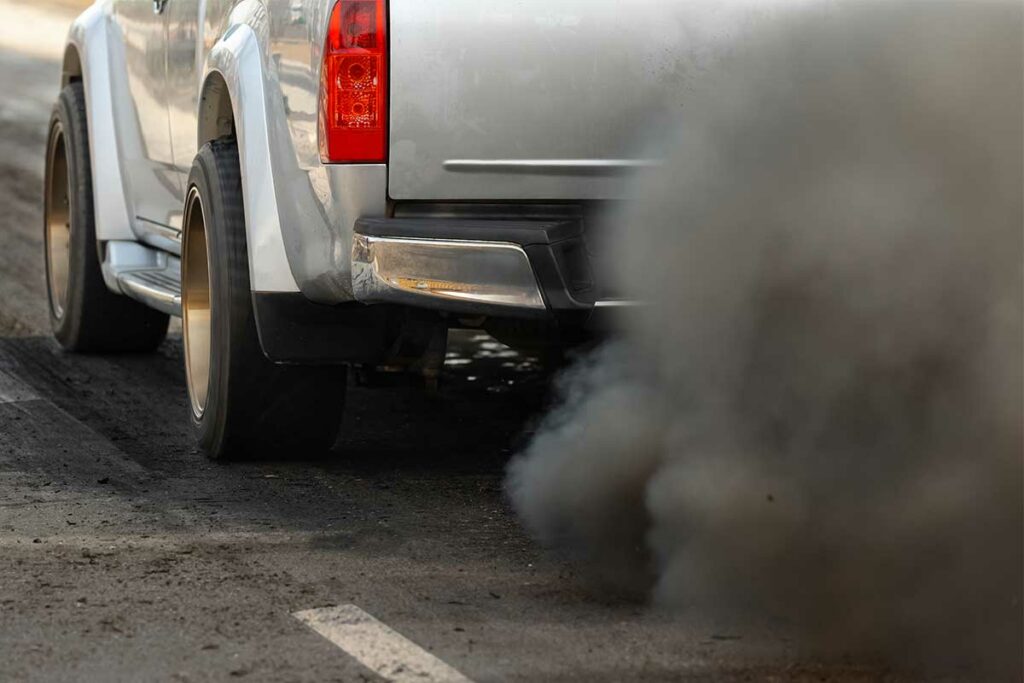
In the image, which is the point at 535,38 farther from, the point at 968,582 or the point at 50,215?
the point at 50,215

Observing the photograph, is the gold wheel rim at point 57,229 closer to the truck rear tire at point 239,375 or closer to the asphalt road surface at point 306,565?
the asphalt road surface at point 306,565

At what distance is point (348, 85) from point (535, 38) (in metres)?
0.48

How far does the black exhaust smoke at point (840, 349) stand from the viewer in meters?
4.05

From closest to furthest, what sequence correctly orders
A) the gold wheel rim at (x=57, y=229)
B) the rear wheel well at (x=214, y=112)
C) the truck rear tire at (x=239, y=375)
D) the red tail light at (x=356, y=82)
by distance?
1. the red tail light at (x=356, y=82)
2. the truck rear tire at (x=239, y=375)
3. the rear wheel well at (x=214, y=112)
4. the gold wheel rim at (x=57, y=229)

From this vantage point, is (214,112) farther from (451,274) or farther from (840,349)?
(840,349)

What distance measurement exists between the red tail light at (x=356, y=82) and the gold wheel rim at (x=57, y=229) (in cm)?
383

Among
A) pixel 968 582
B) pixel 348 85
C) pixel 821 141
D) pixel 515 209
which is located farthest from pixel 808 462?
pixel 348 85

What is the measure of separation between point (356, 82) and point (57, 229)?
4.06 meters

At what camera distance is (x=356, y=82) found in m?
4.98

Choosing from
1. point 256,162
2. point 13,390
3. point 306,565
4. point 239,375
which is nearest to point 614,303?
point 306,565

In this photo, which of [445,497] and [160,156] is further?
[160,156]

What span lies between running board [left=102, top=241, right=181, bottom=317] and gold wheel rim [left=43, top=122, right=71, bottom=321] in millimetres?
977

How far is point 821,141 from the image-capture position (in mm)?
4434

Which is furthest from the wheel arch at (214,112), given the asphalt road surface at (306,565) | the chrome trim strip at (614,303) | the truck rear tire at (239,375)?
the chrome trim strip at (614,303)
